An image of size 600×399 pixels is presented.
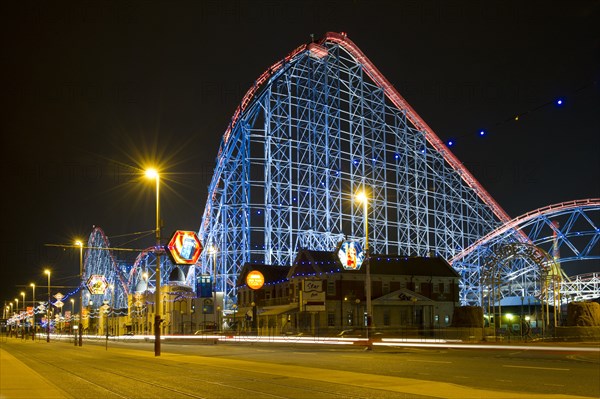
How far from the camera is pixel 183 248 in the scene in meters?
27.0

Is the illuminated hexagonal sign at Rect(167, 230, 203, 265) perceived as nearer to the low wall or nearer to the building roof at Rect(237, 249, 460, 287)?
the low wall

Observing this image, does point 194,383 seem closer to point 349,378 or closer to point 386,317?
point 349,378

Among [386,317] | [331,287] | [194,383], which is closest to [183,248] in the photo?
[194,383]

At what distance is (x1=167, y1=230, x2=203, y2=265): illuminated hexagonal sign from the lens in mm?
26609

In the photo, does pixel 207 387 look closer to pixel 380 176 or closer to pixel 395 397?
pixel 395 397

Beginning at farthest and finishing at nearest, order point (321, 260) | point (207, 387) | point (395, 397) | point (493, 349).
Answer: point (321, 260)
point (493, 349)
point (207, 387)
point (395, 397)

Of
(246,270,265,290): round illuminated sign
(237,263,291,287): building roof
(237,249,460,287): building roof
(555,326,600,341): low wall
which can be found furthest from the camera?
(237,263,291,287): building roof

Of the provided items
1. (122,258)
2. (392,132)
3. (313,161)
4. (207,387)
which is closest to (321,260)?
(313,161)

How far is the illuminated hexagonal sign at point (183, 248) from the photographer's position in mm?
26609

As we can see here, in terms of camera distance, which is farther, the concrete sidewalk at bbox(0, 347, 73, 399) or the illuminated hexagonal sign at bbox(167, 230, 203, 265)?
the illuminated hexagonal sign at bbox(167, 230, 203, 265)

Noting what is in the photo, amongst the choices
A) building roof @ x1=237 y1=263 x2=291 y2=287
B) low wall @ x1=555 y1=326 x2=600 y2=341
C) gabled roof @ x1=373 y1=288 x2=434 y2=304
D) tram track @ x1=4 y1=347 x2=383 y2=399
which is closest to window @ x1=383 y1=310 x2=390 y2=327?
gabled roof @ x1=373 y1=288 x2=434 y2=304

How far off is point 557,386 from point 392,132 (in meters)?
44.7

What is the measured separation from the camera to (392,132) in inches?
2244

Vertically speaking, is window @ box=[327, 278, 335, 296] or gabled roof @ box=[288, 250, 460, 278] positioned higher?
gabled roof @ box=[288, 250, 460, 278]
